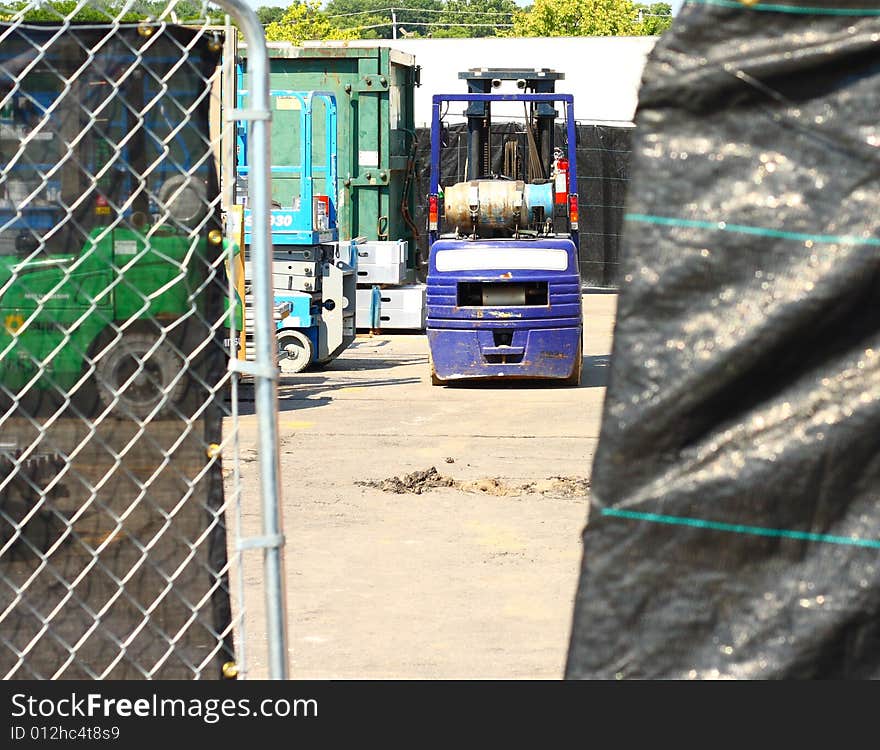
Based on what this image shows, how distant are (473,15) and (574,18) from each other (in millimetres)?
59818

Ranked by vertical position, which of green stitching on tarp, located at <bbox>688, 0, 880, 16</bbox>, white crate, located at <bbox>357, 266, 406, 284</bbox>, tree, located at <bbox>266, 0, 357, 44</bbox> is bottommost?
tree, located at <bbox>266, 0, 357, 44</bbox>

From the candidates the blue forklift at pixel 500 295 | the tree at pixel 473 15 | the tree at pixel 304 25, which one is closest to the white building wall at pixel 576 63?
the blue forklift at pixel 500 295

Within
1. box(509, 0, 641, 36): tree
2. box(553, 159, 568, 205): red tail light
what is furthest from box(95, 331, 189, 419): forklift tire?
box(509, 0, 641, 36): tree

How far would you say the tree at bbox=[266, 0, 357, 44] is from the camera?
5981 cm

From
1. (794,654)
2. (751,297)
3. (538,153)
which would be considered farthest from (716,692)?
(538,153)

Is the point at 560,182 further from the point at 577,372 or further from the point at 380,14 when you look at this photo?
the point at 380,14

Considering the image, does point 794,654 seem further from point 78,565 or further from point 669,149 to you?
point 78,565

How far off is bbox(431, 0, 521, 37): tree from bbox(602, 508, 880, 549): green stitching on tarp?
131716mm

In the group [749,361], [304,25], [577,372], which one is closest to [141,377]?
[749,361]

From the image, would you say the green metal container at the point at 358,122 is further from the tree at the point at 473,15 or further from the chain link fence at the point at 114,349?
the tree at the point at 473,15

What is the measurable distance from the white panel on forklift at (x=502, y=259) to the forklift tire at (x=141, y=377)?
9641 millimetres

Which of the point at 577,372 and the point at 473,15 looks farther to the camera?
the point at 473,15

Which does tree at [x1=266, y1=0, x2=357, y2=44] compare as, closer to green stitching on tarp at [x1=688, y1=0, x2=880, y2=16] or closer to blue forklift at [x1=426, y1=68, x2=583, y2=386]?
blue forklift at [x1=426, y1=68, x2=583, y2=386]

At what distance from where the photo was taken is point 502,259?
12508mm
